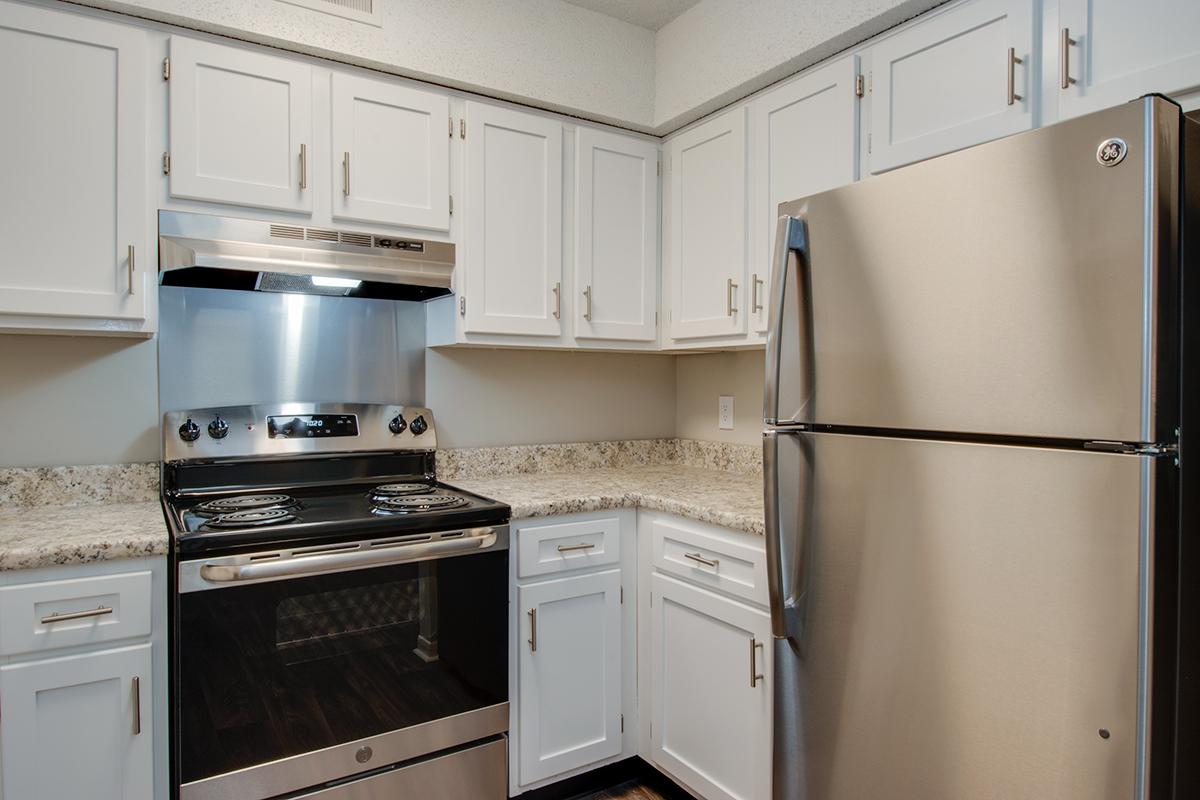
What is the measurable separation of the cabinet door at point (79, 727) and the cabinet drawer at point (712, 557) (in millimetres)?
1245

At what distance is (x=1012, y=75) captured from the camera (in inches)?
58.1

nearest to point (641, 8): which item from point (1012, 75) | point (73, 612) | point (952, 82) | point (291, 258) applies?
point (952, 82)

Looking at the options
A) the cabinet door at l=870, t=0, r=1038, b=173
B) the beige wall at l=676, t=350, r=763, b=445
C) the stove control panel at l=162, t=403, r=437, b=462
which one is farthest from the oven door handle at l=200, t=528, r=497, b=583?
the cabinet door at l=870, t=0, r=1038, b=173

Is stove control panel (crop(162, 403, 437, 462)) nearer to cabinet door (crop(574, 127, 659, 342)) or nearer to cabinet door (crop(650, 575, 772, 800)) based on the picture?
cabinet door (crop(574, 127, 659, 342))

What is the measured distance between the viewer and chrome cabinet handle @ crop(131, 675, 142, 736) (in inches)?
57.5

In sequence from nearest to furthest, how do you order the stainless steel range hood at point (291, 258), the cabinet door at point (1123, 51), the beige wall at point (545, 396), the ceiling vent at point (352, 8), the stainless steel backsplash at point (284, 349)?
the cabinet door at point (1123, 51) < the stainless steel range hood at point (291, 258) < the ceiling vent at point (352, 8) < the stainless steel backsplash at point (284, 349) < the beige wall at point (545, 396)

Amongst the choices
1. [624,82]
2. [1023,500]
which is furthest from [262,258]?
[1023,500]

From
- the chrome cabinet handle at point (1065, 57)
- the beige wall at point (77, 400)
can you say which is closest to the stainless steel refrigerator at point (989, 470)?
the chrome cabinet handle at point (1065, 57)

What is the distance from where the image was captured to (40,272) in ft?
5.36

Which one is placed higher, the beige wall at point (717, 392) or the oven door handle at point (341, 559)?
the beige wall at point (717, 392)

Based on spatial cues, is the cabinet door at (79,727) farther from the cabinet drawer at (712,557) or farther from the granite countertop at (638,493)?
the cabinet drawer at (712,557)

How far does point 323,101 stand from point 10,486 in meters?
1.28

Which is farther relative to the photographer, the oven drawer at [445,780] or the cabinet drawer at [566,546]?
the cabinet drawer at [566,546]

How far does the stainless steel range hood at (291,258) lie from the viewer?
70.1 inches
